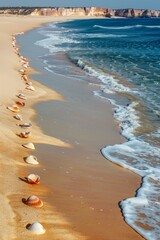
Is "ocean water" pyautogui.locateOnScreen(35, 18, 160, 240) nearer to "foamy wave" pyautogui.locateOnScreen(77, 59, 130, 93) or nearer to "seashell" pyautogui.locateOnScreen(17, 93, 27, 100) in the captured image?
"foamy wave" pyautogui.locateOnScreen(77, 59, 130, 93)

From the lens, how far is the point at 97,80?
18578 millimetres

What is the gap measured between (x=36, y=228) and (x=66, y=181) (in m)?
1.91

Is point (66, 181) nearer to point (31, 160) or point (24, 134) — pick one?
point (31, 160)

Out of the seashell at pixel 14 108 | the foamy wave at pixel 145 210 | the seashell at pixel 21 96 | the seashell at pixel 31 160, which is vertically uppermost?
the seashell at pixel 31 160

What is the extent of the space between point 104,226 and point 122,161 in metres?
2.76

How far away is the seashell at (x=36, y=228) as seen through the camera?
519 cm

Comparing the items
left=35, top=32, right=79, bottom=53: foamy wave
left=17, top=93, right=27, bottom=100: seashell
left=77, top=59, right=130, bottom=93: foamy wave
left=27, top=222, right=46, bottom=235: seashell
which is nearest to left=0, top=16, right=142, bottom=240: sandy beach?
left=27, top=222, right=46, bottom=235: seashell

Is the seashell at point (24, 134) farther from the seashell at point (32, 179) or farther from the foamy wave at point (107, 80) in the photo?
the foamy wave at point (107, 80)

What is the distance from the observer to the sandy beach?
218 inches

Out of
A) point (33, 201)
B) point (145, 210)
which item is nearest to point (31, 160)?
point (33, 201)

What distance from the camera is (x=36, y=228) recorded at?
5.21 metres

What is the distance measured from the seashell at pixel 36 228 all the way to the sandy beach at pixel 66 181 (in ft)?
0.17

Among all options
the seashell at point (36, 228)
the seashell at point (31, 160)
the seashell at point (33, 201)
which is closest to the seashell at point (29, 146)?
the seashell at point (31, 160)

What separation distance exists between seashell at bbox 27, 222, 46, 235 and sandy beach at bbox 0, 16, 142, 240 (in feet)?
0.17
